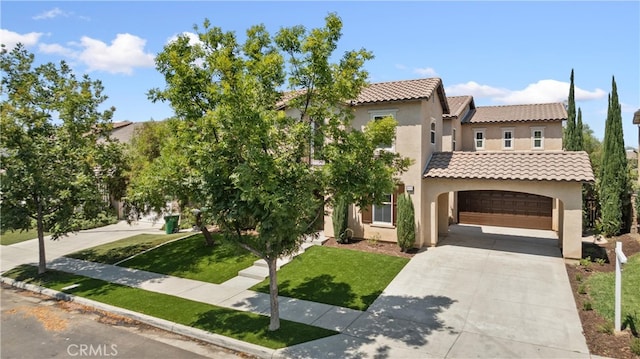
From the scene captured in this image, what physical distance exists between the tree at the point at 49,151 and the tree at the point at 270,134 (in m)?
7.10

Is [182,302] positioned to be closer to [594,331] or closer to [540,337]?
[540,337]

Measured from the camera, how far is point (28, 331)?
10070 millimetres

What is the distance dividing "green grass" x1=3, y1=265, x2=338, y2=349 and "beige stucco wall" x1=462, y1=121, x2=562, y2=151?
2048 centimetres

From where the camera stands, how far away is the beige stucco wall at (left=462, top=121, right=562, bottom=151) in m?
23.7

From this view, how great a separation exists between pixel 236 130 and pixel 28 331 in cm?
822

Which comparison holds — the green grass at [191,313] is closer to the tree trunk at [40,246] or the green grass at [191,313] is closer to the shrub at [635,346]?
the tree trunk at [40,246]

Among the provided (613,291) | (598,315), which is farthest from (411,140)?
(598,315)

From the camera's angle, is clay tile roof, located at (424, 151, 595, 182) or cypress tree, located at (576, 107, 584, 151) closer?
clay tile roof, located at (424, 151, 595, 182)

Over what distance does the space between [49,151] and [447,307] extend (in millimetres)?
14408

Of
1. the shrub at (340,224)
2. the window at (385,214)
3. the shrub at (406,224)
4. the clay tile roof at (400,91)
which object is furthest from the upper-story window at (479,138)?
the shrub at (340,224)

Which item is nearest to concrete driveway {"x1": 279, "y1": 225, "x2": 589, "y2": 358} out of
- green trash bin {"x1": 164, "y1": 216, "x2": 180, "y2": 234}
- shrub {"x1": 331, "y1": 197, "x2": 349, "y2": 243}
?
shrub {"x1": 331, "y1": 197, "x2": 349, "y2": 243}

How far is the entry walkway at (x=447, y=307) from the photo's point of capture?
828 centimetres

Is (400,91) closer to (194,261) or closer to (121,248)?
(194,261)

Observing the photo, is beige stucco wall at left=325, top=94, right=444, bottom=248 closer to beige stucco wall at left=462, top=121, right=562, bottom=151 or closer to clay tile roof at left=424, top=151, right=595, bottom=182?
clay tile roof at left=424, top=151, right=595, bottom=182
